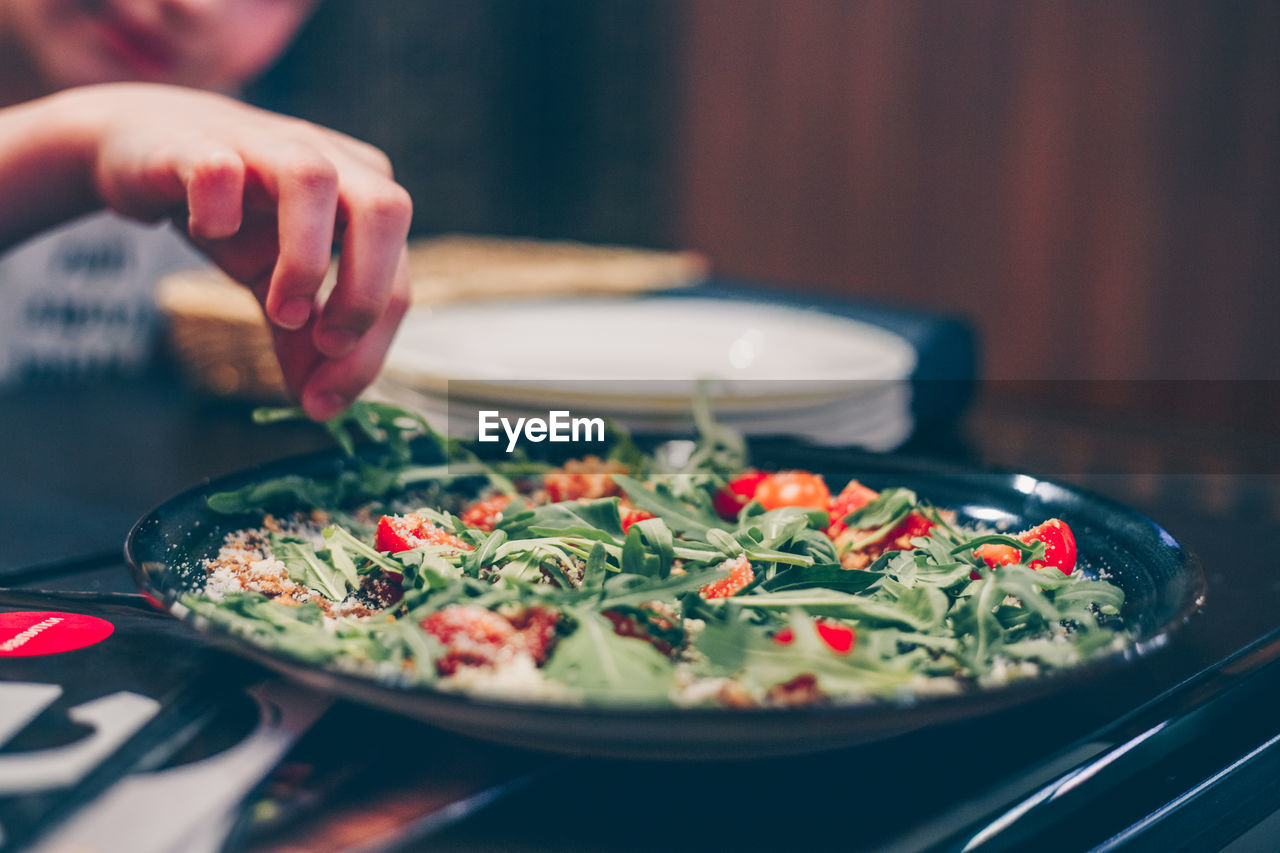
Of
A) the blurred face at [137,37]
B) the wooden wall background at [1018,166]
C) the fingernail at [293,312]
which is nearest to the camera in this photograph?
the fingernail at [293,312]

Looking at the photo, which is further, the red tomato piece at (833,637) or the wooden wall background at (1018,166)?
the wooden wall background at (1018,166)

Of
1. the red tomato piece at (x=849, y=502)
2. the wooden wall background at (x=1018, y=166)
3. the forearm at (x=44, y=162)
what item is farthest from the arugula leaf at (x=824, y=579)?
the wooden wall background at (x=1018, y=166)

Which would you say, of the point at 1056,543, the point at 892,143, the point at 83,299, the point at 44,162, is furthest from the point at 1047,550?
the point at 892,143

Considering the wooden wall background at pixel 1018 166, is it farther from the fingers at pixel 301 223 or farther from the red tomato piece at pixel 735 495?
the fingers at pixel 301 223

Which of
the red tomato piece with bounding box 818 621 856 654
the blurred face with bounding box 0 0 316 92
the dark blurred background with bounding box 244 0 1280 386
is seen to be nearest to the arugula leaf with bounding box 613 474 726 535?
the red tomato piece with bounding box 818 621 856 654

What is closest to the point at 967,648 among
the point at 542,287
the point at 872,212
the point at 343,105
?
the point at 542,287

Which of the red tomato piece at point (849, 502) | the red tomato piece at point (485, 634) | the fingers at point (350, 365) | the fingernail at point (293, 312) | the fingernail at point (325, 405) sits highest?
the fingernail at point (293, 312)

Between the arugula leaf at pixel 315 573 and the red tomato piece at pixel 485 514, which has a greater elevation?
the arugula leaf at pixel 315 573
